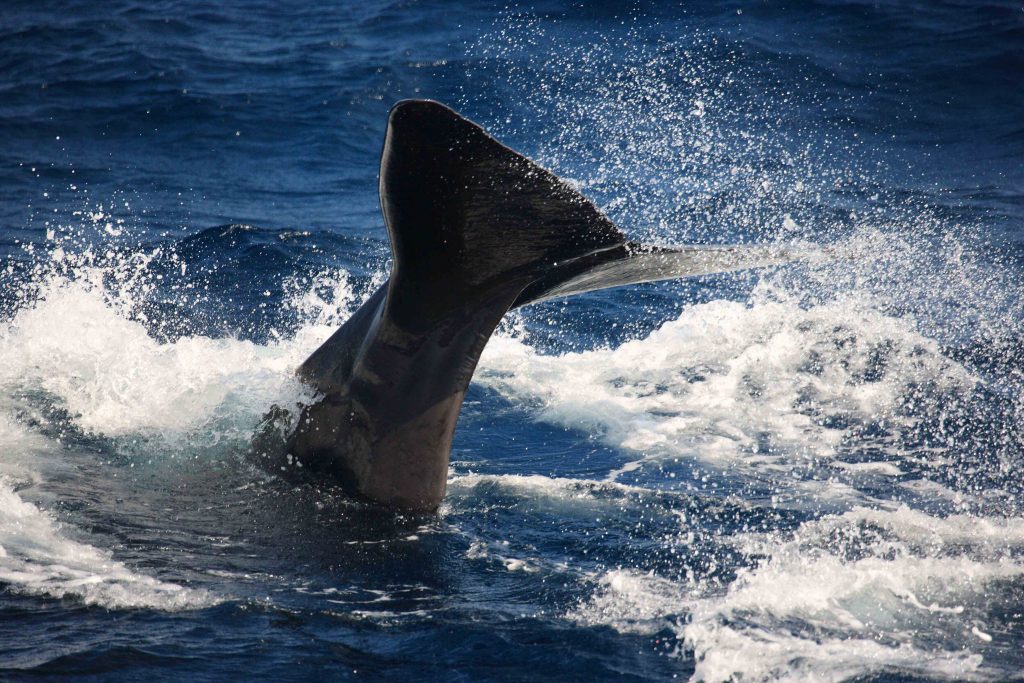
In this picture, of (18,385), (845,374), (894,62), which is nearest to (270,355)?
(18,385)

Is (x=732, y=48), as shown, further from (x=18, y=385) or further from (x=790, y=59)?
(x=18, y=385)

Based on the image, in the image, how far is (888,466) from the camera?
675 cm

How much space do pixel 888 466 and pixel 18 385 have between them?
6.01 metres

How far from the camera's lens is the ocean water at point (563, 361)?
4.40m

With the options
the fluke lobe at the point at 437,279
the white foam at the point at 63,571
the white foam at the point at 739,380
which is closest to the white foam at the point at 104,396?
the white foam at the point at 63,571

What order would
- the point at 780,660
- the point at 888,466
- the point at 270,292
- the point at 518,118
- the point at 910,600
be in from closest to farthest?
the point at 780,660 → the point at 910,600 → the point at 888,466 → the point at 270,292 → the point at 518,118

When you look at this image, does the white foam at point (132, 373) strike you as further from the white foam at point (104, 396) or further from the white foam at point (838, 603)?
the white foam at point (838, 603)

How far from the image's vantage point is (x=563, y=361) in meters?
9.32

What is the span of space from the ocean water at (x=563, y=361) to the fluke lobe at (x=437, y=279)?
268mm

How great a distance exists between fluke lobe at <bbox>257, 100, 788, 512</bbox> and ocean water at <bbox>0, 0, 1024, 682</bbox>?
0.27m

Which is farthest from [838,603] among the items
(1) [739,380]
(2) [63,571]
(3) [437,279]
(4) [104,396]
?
(4) [104,396]

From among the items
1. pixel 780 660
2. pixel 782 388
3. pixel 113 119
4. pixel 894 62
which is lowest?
pixel 780 660

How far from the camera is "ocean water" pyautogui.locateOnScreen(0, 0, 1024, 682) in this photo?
4.40 meters

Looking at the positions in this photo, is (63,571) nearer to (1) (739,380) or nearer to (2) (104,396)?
(2) (104,396)
